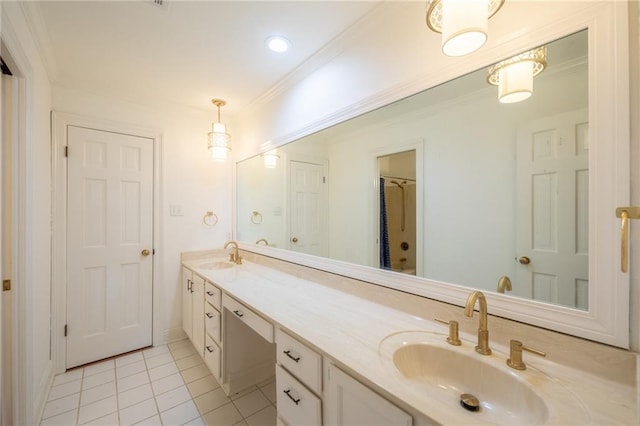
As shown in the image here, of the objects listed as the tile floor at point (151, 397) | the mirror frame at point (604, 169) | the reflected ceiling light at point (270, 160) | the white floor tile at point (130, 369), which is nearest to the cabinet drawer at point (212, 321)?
the tile floor at point (151, 397)

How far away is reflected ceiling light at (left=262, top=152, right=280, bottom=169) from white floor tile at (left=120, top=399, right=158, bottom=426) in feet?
6.65

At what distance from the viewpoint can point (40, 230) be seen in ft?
5.55

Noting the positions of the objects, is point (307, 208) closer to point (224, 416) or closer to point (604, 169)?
point (224, 416)

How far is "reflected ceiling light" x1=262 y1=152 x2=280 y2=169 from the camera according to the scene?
240cm

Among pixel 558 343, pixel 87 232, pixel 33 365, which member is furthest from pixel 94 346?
pixel 558 343

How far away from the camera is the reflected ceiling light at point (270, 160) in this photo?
240 cm

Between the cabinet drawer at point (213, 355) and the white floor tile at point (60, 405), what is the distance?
0.86 m

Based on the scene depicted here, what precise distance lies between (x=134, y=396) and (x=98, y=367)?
2.21ft

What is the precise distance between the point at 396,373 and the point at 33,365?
6.97ft

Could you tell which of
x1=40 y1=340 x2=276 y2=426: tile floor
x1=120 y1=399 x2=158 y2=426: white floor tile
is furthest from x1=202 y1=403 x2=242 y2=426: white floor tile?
x1=120 y1=399 x2=158 y2=426: white floor tile

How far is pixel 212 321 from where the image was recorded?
192 centimetres

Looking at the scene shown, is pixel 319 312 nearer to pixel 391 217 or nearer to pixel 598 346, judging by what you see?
pixel 391 217

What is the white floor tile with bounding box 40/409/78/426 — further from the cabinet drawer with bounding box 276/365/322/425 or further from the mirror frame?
the mirror frame

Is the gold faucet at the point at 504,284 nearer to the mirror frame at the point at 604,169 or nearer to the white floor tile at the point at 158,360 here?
the mirror frame at the point at 604,169
